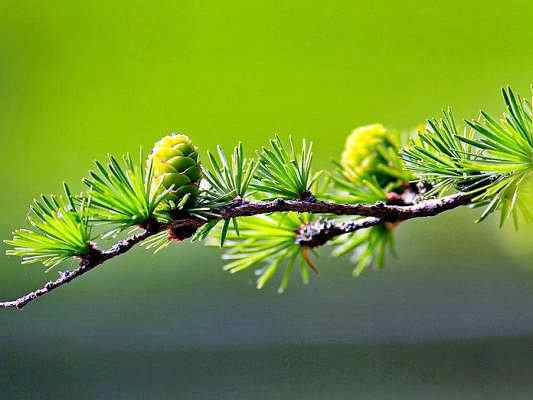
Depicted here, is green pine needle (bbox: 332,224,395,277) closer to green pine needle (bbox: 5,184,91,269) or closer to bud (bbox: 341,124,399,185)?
bud (bbox: 341,124,399,185)

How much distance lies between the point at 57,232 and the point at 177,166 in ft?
0.16

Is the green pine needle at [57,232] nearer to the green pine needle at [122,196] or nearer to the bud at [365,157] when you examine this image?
the green pine needle at [122,196]

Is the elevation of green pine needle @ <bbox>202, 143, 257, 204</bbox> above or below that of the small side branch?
above

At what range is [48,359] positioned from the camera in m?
1.96

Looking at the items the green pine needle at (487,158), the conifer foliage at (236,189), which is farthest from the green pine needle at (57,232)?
the green pine needle at (487,158)

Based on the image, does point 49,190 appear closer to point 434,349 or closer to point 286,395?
point 286,395

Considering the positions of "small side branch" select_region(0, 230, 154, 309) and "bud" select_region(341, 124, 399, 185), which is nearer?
"small side branch" select_region(0, 230, 154, 309)

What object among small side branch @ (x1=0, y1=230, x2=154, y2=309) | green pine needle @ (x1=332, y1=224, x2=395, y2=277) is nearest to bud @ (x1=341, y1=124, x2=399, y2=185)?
green pine needle @ (x1=332, y1=224, x2=395, y2=277)

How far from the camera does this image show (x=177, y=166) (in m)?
0.26

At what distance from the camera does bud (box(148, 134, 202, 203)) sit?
26 cm

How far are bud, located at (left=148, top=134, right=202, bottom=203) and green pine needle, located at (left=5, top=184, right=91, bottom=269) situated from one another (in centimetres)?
3

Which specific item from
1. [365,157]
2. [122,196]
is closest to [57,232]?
[122,196]

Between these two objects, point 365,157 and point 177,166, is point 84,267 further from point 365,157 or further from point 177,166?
point 365,157

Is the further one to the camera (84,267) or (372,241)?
(372,241)
